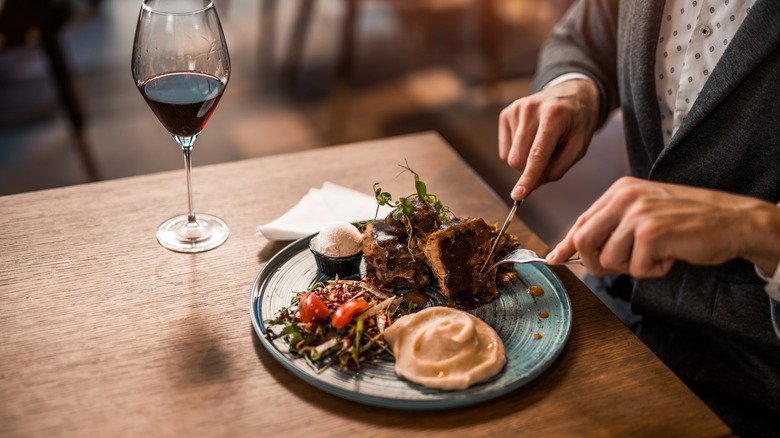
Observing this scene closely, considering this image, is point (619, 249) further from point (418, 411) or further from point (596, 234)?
point (418, 411)

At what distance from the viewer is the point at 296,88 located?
188 inches

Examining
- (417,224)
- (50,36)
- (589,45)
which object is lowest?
(50,36)

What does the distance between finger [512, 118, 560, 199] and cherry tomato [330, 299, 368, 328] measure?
426 mm

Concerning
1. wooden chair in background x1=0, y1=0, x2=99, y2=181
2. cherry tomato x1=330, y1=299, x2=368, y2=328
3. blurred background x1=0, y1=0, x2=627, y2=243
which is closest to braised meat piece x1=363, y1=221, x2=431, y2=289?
cherry tomato x1=330, y1=299, x2=368, y2=328

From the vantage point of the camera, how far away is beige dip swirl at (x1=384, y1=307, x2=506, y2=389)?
1115mm

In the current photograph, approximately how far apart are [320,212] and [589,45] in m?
0.90

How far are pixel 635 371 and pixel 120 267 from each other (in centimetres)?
93

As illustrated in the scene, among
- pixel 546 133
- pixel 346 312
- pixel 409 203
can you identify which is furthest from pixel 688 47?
pixel 346 312

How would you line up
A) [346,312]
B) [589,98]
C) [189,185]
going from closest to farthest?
[346,312]
[189,185]
[589,98]

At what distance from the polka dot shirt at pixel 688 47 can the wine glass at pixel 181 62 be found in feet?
3.19

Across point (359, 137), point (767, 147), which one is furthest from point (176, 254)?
point (359, 137)

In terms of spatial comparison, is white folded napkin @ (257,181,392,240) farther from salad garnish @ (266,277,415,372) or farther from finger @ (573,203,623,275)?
finger @ (573,203,623,275)

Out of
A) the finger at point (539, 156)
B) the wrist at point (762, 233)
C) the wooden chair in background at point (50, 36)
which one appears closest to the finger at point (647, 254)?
the wrist at point (762, 233)

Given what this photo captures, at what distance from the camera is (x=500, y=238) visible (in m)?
1.41
